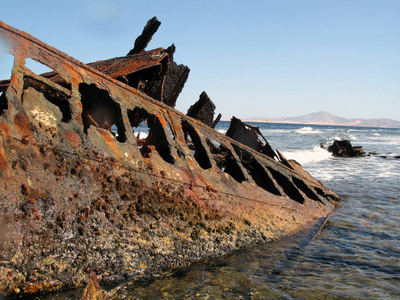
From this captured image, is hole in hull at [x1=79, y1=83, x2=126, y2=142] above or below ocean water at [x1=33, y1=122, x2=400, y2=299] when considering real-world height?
above

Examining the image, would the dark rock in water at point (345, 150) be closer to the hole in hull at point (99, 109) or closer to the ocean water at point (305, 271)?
the ocean water at point (305, 271)

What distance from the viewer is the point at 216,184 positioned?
13.0 feet

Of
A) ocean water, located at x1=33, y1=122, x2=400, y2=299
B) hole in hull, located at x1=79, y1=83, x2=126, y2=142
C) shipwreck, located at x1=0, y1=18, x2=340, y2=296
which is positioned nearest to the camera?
shipwreck, located at x1=0, y1=18, x2=340, y2=296

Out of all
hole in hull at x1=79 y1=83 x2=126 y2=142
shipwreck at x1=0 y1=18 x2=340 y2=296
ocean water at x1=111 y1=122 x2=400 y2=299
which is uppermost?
hole in hull at x1=79 y1=83 x2=126 y2=142

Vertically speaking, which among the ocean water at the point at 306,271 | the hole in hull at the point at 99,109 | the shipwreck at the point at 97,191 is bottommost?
the ocean water at the point at 306,271

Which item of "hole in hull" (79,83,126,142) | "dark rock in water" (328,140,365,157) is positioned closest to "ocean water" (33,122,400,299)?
"hole in hull" (79,83,126,142)

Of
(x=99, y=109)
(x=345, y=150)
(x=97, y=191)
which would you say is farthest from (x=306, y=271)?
(x=345, y=150)

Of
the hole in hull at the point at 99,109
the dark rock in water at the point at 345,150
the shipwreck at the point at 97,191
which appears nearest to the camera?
the shipwreck at the point at 97,191

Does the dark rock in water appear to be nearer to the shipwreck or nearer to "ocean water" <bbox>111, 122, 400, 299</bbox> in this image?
"ocean water" <bbox>111, 122, 400, 299</bbox>

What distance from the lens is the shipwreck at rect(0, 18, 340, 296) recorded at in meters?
2.37

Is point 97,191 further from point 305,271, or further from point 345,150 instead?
point 345,150

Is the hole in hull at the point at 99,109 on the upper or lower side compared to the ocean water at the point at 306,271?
upper

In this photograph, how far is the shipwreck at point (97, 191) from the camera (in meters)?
2.37

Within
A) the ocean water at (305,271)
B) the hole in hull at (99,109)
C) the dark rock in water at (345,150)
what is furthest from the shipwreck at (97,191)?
the dark rock in water at (345,150)
